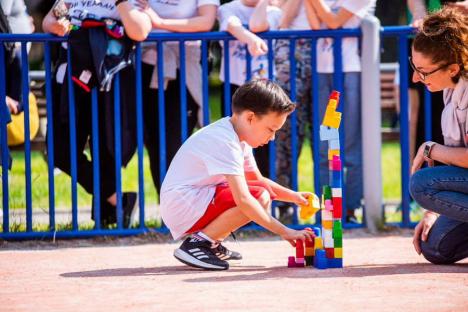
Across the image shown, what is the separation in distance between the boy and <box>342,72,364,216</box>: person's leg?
171cm

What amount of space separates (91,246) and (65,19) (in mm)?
1521

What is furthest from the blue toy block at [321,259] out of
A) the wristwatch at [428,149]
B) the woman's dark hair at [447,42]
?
the woman's dark hair at [447,42]

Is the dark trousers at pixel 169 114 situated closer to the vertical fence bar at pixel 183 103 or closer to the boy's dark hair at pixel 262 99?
the vertical fence bar at pixel 183 103

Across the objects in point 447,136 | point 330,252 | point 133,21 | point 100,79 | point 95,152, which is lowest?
point 330,252

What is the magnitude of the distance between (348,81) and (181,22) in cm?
122

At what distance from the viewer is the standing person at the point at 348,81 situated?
297 inches

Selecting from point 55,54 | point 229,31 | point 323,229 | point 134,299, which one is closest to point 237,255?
point 323,229

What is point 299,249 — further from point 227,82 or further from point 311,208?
point 227,82

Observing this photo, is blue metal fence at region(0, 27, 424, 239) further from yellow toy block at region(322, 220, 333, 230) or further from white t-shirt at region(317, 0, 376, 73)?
yellow toy block at region(322, 220, 333, 230)

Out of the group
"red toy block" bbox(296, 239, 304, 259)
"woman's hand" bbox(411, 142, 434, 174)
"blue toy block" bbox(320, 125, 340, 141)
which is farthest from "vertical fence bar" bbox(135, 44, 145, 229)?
"woman's hand" bbox(411, 142, 434, 174)

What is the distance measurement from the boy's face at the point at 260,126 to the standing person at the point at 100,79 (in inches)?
62.9

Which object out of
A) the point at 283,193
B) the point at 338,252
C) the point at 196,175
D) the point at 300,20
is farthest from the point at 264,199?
the point at 300,20

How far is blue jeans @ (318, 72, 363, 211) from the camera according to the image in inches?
298

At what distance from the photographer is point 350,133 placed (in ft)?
24.9
